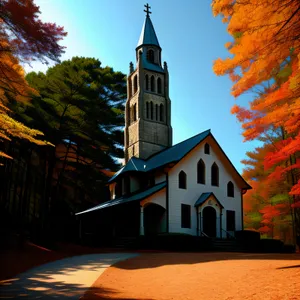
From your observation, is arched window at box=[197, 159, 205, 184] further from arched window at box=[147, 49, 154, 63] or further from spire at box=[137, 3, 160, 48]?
spire at box=[137, 3, 160, 48]

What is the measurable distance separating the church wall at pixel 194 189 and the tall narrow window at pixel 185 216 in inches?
9.2

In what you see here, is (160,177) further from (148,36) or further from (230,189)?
(148,36)

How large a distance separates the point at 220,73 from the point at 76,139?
68.7 feet

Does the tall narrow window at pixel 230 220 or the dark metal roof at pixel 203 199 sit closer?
the dark metal roof at pixel 203 199

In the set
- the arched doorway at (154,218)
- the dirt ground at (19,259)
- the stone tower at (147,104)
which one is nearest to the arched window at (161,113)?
the stone tower at (147,104)

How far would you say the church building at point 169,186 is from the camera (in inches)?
1096

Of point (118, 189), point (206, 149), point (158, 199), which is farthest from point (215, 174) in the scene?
point (118, 189)

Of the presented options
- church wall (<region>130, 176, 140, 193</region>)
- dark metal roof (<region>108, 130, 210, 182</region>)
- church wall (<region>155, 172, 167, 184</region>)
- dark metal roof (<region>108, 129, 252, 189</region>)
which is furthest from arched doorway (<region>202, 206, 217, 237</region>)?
church wall (<region>130, 176, 140, 193</region>)

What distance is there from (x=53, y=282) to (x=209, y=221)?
20.9 meters

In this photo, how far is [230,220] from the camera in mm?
30438

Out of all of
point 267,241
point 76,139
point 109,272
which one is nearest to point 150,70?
point 76,139

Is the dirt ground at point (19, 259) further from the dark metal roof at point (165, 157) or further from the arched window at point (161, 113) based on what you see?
the arched window at point (161, 113)

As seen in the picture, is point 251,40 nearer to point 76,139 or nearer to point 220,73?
point 220,73

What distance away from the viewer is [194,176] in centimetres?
2941
